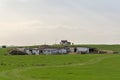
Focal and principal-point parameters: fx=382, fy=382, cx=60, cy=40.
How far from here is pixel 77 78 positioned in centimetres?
4922

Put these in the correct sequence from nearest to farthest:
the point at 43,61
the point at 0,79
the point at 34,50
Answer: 1. the point at 0,79
2. the point at 43,61
3. the point at 34,50

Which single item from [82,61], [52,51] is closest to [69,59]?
[82,61]

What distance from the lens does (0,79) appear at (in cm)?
4725

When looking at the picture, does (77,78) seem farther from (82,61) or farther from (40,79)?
(82,61)

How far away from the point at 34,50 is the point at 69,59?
40618 mm

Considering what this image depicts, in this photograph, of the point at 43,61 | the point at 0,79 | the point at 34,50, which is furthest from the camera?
the point at 34,50

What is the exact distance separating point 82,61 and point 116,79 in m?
41.6

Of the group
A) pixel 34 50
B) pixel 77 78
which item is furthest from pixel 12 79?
pixel 34 50

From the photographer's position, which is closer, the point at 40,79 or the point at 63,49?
the point at 40,79

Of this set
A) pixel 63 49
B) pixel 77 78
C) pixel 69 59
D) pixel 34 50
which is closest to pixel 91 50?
pixel 63 49

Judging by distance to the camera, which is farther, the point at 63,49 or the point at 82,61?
the point at 63,49

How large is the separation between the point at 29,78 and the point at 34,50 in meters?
82.3

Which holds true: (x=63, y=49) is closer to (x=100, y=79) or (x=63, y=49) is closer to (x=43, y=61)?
(x=43, y=61)

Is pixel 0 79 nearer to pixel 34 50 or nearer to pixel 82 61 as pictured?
pixel 82 61
